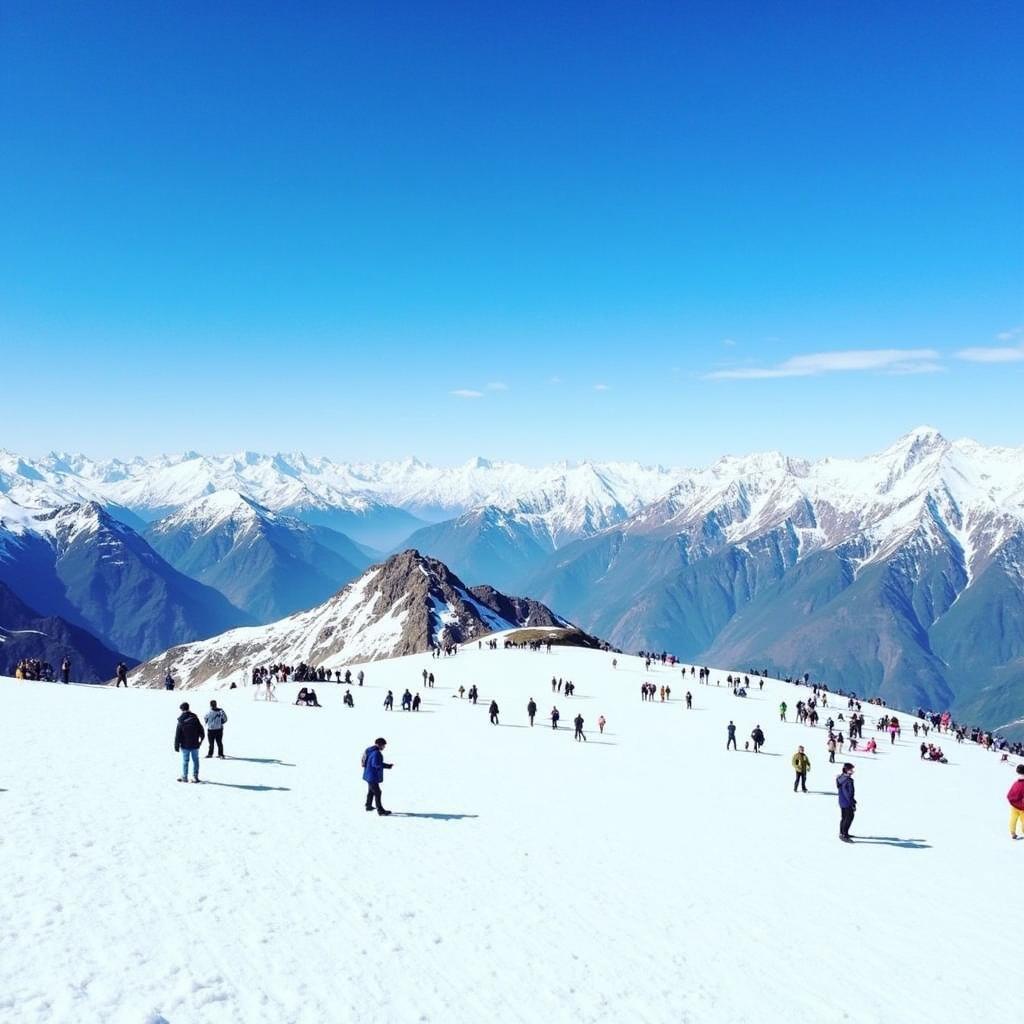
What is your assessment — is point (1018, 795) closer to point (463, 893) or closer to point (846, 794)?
point (846, 794)

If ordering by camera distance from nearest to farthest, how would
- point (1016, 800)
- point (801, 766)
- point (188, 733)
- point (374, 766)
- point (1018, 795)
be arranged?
1. point (374, 766)
2. point (188, 733)
3. point (1018, 795)
4. point (1016, 800)
5. point (801, 766)

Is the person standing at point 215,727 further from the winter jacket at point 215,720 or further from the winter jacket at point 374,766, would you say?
the winter jacket at point 374,766

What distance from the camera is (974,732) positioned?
255 feet

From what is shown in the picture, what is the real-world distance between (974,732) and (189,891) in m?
84.5

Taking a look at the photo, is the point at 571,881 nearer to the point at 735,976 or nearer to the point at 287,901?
the point at 735,976

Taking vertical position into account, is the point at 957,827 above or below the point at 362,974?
below

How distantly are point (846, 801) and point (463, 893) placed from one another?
1397cm

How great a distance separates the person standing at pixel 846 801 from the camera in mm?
23688

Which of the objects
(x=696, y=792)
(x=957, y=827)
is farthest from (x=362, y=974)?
(x=957, y=827)

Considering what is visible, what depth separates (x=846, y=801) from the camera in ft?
77.9

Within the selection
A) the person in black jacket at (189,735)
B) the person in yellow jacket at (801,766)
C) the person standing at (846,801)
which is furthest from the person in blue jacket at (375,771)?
the person in yellow jacket at (801,766)

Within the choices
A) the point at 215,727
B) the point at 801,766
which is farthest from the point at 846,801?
the point at 215,727

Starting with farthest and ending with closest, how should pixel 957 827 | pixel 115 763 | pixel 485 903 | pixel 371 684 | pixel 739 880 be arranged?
pixel 371 684 → pixel 957 827 → pixel 115 763 → pixel 739 880 → pixel 485 903

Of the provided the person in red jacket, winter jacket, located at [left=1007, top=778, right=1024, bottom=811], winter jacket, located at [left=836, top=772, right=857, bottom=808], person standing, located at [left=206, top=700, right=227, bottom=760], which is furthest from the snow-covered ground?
winter jacket, located at [left=1007, top=778, right=1024, bottom=811]
